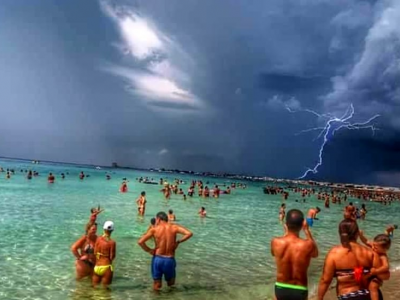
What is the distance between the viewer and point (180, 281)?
31.9ft

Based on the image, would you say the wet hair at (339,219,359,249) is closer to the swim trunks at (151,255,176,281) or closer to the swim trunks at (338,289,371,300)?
the swim trunks at (338,289,371,300)

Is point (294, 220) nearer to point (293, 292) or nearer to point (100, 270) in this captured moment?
point (293, 292)

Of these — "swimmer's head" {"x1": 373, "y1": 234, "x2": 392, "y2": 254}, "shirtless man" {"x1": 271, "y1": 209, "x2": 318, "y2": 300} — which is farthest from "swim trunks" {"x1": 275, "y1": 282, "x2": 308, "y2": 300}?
"swimmer's head" {"x1": 373, "y1": 234, "x2": 392, "y2": 254}

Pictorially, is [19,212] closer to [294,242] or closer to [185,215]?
[185,215]

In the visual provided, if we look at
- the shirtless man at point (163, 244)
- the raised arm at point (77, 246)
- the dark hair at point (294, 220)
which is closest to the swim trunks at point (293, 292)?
the dark hair at point (294, 220)

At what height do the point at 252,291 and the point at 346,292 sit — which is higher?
the point at 346,292

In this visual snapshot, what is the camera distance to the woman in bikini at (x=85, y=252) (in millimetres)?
8789

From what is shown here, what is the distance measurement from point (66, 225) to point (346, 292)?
15293 mm

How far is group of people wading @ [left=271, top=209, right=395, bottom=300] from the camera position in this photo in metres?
4.66

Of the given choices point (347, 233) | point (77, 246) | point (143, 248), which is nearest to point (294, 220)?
point (347, 233)

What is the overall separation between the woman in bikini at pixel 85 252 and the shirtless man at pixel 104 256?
0.40m

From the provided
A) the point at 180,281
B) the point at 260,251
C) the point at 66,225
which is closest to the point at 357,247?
the point at 180,281

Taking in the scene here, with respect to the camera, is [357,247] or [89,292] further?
[89,292]

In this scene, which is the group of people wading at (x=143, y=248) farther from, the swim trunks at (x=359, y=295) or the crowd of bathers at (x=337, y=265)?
the swim trunks at (x=359, y=295)
